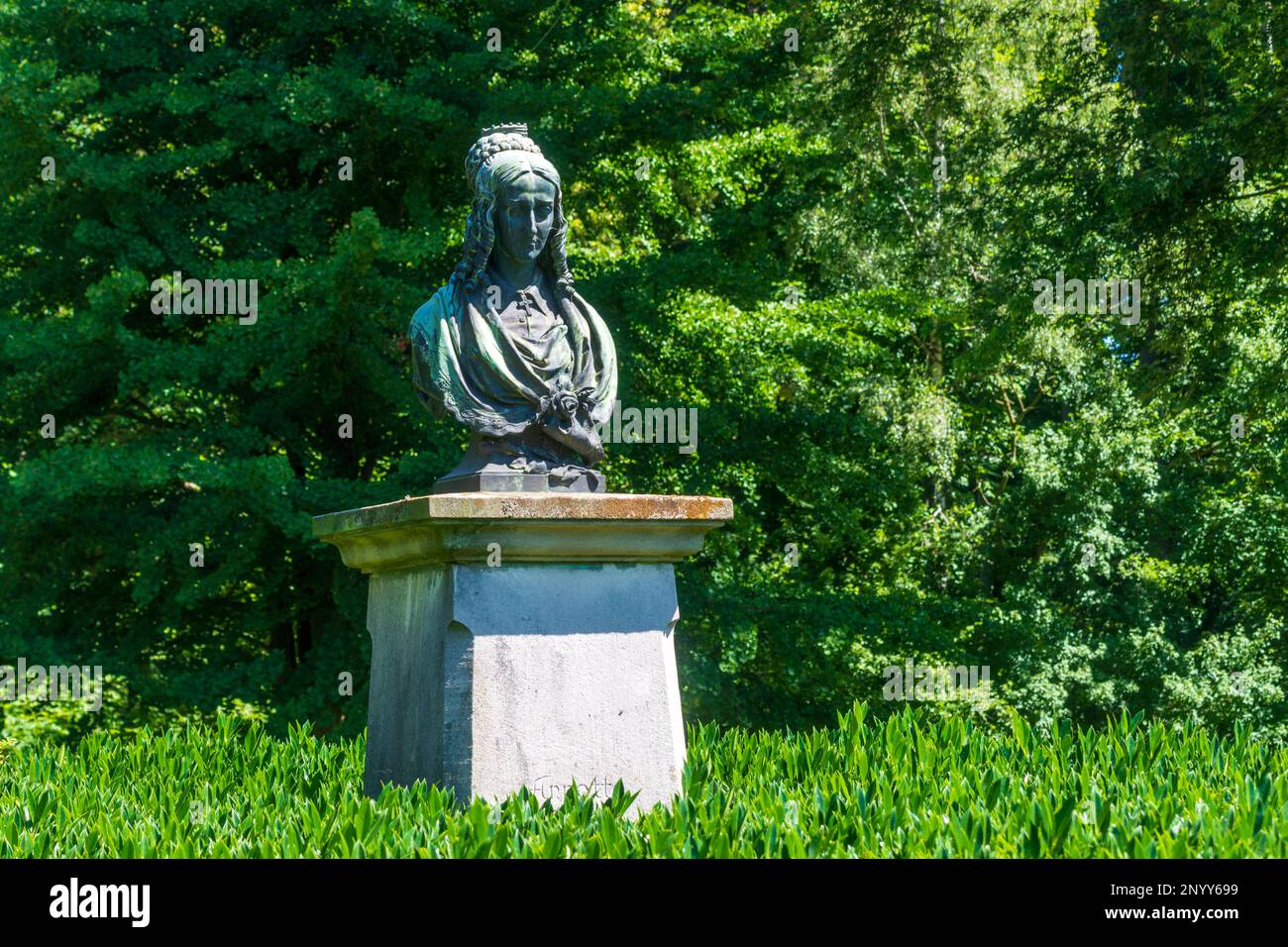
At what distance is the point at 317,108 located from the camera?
1362cm

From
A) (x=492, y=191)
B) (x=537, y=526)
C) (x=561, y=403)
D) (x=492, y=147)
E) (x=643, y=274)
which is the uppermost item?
(x=643, y=274)

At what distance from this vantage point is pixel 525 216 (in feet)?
21.6

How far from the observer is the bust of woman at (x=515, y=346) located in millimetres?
6410

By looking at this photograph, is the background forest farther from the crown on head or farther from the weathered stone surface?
the weathered stone surface

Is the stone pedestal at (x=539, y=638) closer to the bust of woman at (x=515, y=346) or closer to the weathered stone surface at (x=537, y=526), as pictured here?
the weathered stone surface at (x=537, y=526)

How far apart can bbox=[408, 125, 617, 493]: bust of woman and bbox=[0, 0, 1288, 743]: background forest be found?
6762mm

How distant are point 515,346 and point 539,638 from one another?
4.46ft

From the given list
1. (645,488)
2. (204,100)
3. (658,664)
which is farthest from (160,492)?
(658,664)

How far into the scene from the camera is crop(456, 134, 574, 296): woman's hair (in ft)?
21.5

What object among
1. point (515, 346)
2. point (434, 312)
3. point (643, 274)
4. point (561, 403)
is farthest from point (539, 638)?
point (643, 274)

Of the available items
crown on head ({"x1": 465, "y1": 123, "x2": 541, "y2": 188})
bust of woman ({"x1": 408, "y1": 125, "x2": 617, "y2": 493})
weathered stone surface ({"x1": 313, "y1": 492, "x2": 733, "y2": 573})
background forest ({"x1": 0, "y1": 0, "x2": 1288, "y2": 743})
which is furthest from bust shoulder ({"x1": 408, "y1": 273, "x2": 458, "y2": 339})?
background forest ({"x1": 0, "y1": 0, "x2": 1288, "y2": 743})

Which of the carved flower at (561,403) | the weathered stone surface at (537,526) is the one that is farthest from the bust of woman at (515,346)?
the weathered stone surface at (537,526)

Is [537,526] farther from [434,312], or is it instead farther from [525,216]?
[525,216]

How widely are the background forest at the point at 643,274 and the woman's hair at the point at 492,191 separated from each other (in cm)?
670
